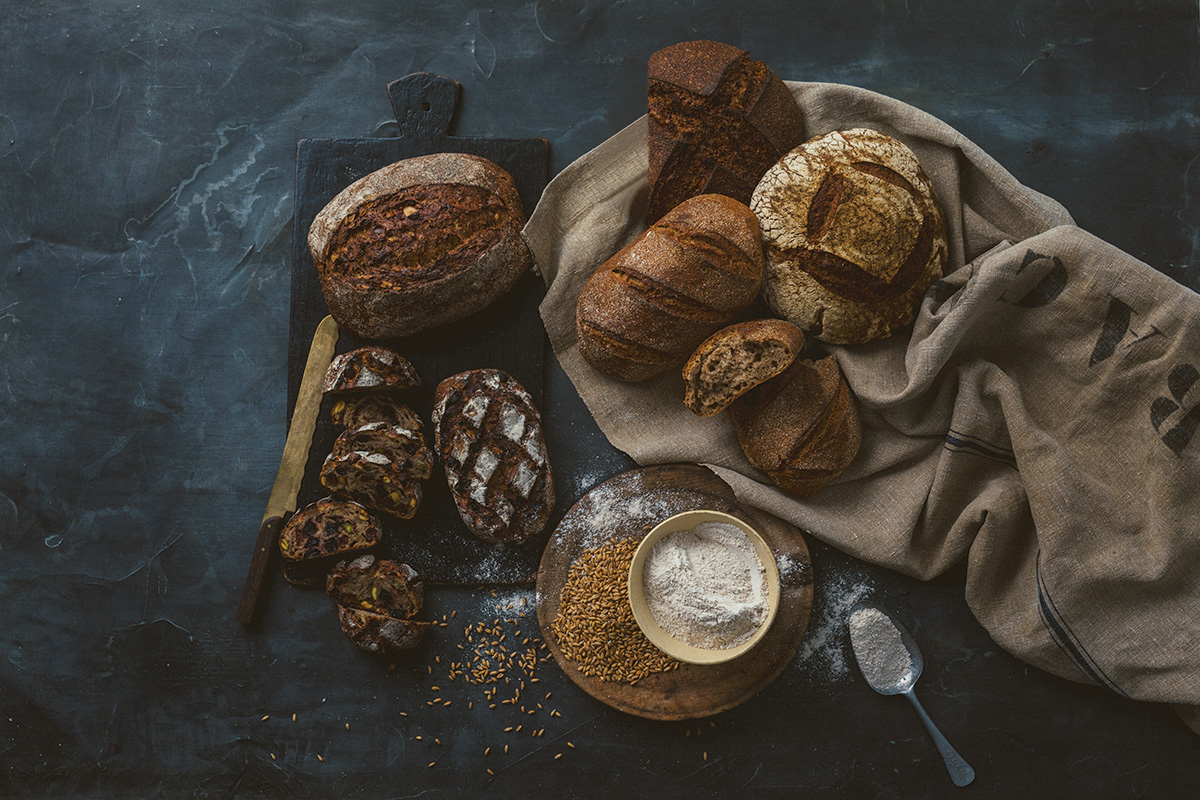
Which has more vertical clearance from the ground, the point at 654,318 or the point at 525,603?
the point at 654,318

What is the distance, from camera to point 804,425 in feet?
6.41

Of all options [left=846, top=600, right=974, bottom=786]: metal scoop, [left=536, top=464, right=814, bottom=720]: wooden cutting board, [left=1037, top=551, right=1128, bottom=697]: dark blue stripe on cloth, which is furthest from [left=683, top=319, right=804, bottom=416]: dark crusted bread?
[left=1037, top=551, right=1128, bottom=697]: dark blue stripe on cloth

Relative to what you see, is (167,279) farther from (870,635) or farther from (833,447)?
(870,635)

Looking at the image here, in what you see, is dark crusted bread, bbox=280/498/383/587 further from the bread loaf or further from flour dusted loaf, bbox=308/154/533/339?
the bread loaf

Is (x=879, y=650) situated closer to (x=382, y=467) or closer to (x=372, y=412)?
(x=382, y=467)

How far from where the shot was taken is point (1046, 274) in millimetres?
1962

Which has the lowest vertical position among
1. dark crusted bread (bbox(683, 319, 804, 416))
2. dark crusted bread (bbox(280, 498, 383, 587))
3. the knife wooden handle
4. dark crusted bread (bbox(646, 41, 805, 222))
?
the knife wooden handle

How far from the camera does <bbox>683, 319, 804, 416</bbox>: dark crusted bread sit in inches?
74.7

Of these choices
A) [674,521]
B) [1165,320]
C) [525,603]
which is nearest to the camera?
[1165,320]

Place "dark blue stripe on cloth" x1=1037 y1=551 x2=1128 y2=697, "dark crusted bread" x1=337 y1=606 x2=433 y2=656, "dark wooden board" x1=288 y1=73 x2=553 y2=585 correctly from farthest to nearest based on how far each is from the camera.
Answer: "dark wooden board" x1=288 y1=73 x2=553 y2=585 → "dark crusted bread" x1=337 y1=606 x2=433 y2=656 → "dark blue stripe on cloth" x1=1037 y1=551 x2=1128 y2=697

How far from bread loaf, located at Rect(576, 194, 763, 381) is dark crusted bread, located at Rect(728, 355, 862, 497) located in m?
0.26

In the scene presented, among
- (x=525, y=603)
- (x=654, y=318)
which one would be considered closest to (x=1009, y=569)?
(x=654, y=318)

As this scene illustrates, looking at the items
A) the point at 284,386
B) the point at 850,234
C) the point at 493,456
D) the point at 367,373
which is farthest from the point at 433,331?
the point at 850,234

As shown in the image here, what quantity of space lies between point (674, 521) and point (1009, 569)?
3.44ft
